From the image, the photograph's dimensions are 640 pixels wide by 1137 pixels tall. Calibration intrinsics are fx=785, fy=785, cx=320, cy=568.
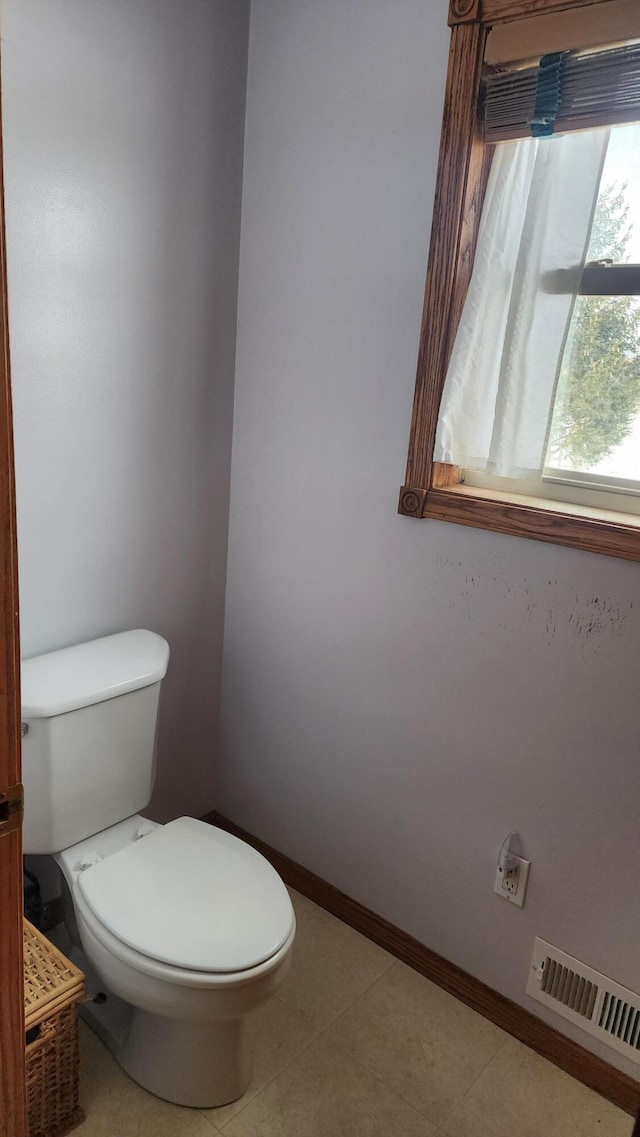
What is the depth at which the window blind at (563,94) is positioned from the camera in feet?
4.29

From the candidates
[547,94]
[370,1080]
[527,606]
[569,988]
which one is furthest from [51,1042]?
[547,94]

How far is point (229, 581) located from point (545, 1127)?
4.65 feet

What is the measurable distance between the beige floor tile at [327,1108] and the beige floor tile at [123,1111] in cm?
8

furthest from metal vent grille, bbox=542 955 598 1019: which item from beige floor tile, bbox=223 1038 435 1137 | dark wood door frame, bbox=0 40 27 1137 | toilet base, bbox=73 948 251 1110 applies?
dark wood door frame, bbox=0 40 27 1137

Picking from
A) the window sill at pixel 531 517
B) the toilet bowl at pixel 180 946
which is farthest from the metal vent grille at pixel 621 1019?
the window sill at pixel 531 517

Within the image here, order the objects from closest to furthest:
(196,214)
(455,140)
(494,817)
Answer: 1. (455,140)
2. (494,817)
3. (196,214)

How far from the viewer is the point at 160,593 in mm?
2000

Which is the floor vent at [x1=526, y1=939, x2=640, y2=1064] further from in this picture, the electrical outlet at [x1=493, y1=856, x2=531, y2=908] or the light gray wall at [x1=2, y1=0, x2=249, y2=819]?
the light gray wall at [x1=2, y1=0, x2=249, y2=819]

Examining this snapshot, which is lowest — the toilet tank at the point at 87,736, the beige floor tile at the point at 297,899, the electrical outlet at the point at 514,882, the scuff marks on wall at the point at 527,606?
the beige floor tile at the point at 297,899

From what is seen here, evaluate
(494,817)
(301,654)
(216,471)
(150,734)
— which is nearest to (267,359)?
(216,471)

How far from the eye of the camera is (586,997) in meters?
1.62

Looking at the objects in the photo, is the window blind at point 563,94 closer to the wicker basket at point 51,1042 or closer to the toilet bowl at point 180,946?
the toilet bowl at point 180,946

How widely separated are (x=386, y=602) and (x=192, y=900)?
76cm

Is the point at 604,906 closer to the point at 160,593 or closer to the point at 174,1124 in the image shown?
the point at 174,1124
